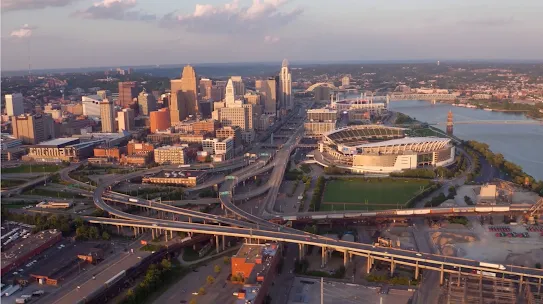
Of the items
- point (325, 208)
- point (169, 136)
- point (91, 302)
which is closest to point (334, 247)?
point (325, 208)

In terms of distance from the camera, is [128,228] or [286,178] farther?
[286,178]

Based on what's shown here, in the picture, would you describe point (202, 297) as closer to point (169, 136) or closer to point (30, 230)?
point (30, 230)

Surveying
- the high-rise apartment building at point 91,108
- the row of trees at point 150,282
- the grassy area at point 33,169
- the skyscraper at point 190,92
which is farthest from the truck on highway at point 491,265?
the high-rise apartment building at point 91,108

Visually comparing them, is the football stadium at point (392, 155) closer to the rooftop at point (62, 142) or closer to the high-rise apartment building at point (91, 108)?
the rooftop at point (62, 142)

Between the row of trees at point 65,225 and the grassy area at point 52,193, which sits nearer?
the row of trees at point 65,225

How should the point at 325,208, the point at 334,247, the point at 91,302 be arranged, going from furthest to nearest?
the point at 325,208, the point at 334,247, the point at 91,302

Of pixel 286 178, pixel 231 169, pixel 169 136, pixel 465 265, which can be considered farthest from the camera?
pixel 169 136

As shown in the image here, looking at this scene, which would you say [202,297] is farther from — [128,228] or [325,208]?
[325,208]
